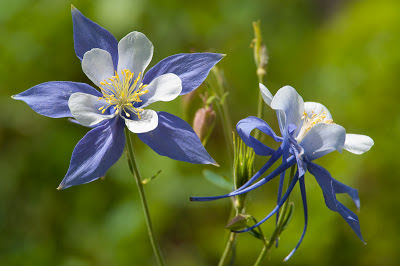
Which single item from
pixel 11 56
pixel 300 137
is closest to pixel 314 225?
pixel 300 137

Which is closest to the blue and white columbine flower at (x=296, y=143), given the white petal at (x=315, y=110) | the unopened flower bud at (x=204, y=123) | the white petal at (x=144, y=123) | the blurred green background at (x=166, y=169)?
the white petal at (x=315, y=110)

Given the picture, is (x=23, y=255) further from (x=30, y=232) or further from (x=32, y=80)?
(x=32, y=80)

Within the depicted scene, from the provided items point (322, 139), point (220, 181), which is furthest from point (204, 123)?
point (322, 139)

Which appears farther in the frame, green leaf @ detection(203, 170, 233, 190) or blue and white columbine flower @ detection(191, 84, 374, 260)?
green leaf @ detection(203, 170, 233, 190)

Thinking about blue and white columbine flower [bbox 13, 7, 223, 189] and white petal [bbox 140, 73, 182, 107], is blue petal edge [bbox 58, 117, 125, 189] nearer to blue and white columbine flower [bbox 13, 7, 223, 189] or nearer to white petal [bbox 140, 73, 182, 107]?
blue and white columbine flower [bbox 13, 7, 223, 189]

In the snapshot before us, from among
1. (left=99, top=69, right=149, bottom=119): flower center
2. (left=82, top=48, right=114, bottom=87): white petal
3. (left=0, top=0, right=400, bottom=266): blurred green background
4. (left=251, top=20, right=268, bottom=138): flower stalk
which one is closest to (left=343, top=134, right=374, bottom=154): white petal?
(left=251, top=20, right=268, bottom=138): flower stalk
